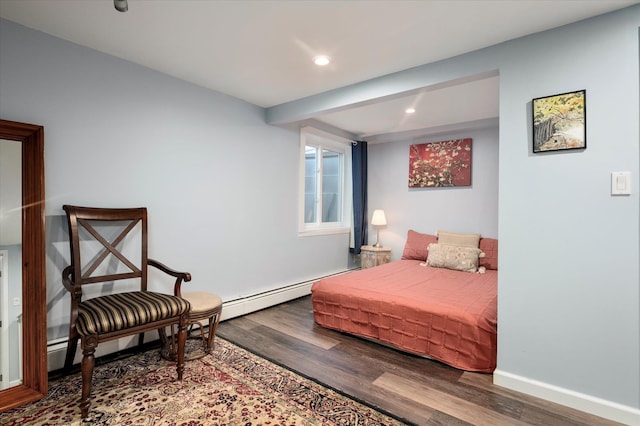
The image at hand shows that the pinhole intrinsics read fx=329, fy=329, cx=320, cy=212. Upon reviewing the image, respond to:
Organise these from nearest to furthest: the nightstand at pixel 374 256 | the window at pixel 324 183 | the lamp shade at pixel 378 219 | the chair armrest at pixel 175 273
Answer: the chair armrest at pixel 175 273
the window at pixel 324 183
the nightstand at pixel 374 256
the lamp shade at pixel 378 219

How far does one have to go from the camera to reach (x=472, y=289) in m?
3.04

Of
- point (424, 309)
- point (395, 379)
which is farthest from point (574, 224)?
point (395, 379)

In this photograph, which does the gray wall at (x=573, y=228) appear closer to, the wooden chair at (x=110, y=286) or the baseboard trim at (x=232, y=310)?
the wooden chair at (x=110, y=286)

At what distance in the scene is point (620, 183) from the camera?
1823mm

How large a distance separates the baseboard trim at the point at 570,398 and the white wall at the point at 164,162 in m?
2.54

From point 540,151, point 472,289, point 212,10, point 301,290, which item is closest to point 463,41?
point 540,151

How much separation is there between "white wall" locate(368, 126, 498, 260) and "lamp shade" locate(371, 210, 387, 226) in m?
0.20

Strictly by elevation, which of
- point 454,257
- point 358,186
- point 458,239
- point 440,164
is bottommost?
point 454,257

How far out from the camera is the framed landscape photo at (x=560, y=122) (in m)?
1.92

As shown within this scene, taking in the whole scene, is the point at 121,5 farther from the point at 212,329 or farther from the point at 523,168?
the point at 523,168

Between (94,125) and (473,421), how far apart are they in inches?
126

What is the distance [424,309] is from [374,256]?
2.23m

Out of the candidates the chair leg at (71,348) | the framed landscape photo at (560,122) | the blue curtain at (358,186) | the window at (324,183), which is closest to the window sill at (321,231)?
the window at (324,183)

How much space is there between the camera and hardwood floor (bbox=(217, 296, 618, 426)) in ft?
6.08
